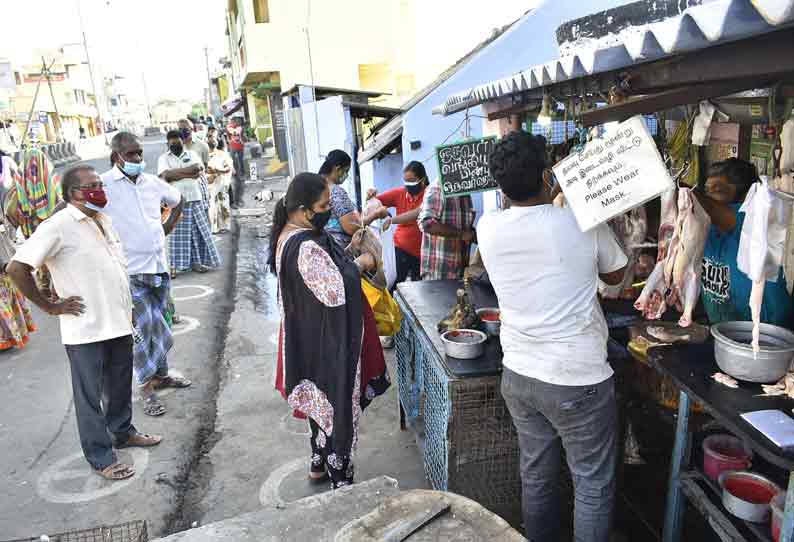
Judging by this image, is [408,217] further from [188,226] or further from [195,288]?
[188,226]

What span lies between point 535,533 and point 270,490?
1.80 meters

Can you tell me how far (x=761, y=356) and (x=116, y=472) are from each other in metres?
3.70

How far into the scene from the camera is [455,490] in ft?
9.45

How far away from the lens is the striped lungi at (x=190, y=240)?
8205 millimetres

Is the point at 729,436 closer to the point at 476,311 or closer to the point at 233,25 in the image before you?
the point at 476,311

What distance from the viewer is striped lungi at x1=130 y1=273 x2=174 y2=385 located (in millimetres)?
4453

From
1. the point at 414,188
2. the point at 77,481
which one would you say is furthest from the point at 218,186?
the point at 77,481

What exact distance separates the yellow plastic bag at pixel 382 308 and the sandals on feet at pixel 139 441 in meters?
1.89

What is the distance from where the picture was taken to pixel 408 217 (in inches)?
213

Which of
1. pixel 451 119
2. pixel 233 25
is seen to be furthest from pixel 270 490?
pixel 233 25

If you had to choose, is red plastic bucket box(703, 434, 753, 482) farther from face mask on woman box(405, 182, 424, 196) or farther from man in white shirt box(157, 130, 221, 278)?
man in white shirt box(157, 130, 221, 278)

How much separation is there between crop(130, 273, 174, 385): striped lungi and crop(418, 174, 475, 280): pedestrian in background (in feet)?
7.46

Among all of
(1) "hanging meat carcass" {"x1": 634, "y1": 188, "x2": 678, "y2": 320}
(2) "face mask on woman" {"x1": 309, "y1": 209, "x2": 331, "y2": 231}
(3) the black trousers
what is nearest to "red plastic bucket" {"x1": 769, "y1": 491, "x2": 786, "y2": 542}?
(1) "hanging meat carcass" {"x1": 634, "y1": 188, "x2": 678, "y2": 320}

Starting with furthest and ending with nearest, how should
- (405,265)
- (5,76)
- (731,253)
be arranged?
(5,76), (405,265), (731,253)
